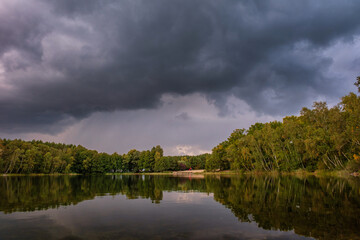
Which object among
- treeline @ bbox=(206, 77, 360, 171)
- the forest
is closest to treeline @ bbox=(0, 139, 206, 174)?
the forest

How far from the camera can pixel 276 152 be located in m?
83.4

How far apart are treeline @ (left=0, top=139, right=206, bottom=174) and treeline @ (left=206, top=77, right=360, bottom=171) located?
6585 cm

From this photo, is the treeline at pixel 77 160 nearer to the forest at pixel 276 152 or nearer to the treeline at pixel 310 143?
the forest at pixel 276 152

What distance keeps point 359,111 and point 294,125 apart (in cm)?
2780

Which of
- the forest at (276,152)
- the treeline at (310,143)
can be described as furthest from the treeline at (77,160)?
the treeline at (310,143)

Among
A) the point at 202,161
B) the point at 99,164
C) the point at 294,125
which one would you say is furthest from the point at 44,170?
the point at 294,125

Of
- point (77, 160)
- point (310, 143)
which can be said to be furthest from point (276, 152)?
point (77, 160)

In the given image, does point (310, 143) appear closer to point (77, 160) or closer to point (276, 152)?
point (276, 152)

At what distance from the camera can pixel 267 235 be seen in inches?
409

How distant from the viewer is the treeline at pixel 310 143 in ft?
186

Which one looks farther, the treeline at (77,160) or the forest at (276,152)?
the treeline at (77,160)

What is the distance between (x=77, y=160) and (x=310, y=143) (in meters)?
141

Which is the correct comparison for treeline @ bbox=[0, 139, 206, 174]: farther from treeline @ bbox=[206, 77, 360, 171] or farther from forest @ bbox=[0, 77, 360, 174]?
treeline @ bbox=[206, 77, 360, 171]

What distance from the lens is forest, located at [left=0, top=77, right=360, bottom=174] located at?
5866 centimetres
